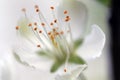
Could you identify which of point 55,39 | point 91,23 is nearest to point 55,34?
point 55,39

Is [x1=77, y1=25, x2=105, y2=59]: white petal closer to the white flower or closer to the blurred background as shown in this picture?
the white flower

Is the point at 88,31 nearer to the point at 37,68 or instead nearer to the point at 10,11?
the point at 37,68

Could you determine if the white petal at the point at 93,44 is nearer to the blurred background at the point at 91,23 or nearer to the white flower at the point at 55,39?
the white flower at the point at 55,39

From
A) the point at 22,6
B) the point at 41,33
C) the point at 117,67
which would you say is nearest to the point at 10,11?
the point at 22,6

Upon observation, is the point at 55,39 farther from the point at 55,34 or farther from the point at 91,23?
the point at 91,23

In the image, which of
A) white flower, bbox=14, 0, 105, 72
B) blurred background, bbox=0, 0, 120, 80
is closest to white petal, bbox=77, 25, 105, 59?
white flower, bbox=14, 0, 105, 72

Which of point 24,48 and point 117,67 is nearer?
point 24,48

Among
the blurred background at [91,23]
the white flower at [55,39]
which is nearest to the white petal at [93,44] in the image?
the white flower at [55,39]
